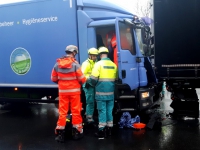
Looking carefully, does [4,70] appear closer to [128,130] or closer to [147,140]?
[128,130]

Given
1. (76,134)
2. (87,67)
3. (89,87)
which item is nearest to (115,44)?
(87,67)

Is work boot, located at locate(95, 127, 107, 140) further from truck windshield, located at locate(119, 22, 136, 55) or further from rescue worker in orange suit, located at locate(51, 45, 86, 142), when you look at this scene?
truck windshield, located at locate(119, 22, 136, 55)

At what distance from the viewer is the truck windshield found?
560cm

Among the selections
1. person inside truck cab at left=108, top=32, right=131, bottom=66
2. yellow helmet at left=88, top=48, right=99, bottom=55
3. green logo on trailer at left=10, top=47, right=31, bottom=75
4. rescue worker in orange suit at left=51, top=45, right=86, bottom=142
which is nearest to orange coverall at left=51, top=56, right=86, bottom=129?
rescue worker in orange suit at left=51, top=45, right=86, bottom=142

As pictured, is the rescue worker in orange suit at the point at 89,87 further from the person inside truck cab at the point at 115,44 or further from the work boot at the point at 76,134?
the work boot at the point at 76,134

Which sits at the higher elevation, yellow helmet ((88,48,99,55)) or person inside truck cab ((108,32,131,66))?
person inside truck cab ((108,32,131,66))

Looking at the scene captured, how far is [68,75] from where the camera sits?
4.86 m

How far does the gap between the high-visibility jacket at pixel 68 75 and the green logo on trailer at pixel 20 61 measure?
5.92ft

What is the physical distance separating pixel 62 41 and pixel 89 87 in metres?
1.30

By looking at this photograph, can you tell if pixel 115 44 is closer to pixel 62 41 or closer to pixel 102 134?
pixel 62 41

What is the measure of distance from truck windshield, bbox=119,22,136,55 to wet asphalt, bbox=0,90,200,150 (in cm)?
183

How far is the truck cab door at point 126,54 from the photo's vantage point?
5.45 metres

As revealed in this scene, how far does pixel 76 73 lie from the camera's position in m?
4.86

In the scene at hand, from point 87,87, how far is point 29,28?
2173mm
